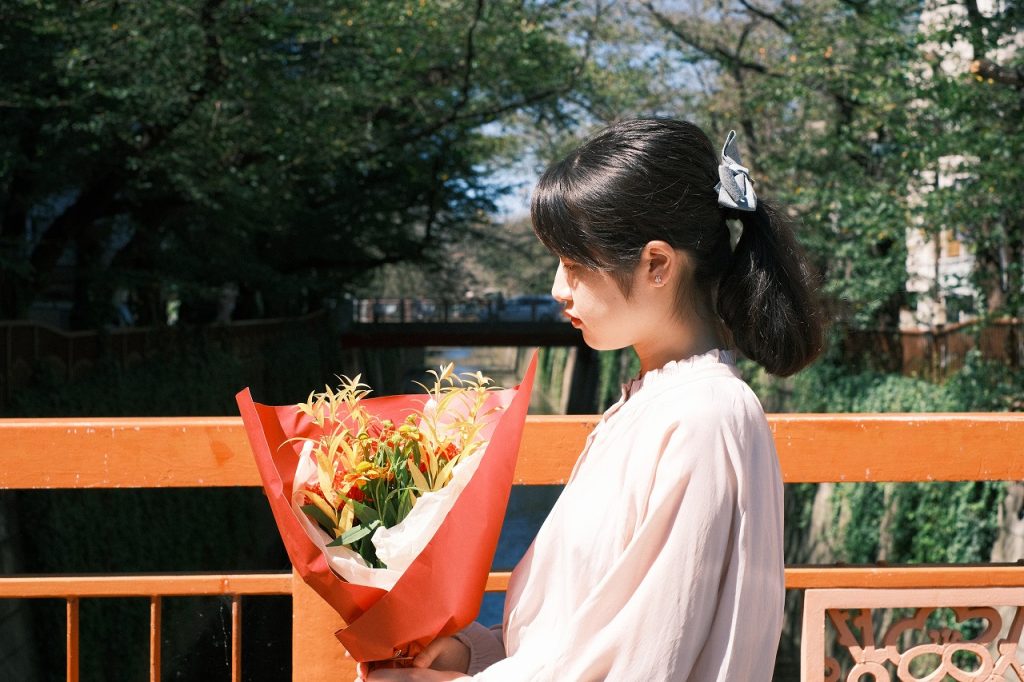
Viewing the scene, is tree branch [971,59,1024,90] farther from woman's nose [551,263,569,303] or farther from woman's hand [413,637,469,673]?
woman's hand [413,637,469,673]

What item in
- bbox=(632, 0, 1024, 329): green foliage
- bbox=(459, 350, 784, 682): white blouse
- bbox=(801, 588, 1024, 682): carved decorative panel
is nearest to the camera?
bbox=(459, 350, 784, 682): white blouse

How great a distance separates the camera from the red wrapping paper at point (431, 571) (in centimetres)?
142

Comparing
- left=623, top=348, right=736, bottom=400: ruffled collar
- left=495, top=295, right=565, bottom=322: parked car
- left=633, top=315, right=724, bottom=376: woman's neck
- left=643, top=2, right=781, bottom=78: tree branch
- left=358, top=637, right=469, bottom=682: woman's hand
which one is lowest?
left=495, top=295, right=565, bottom=322: parked car

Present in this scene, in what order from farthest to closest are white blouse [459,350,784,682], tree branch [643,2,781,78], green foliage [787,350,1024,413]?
tree branch [643,2,781,78] < green foliage [787,350,1024,413] < white blouse [459,350,784,682]

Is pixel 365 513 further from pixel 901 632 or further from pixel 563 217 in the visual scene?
pixel 901 632

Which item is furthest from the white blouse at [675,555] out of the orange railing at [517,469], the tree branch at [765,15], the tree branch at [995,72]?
the tree branch at [765,15]

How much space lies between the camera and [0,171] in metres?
10.3

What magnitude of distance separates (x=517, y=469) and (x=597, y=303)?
84 centimetres

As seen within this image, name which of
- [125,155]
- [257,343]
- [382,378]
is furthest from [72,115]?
[382,378]

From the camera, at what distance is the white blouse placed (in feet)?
4.19

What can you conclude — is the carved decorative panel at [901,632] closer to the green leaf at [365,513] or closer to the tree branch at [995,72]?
the green leaf at [365,513]

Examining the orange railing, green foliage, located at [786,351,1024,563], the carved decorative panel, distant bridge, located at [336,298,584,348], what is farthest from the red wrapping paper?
distant bridge, located at [336,298,584,348]

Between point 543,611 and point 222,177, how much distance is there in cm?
1117

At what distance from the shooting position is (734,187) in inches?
55.6
